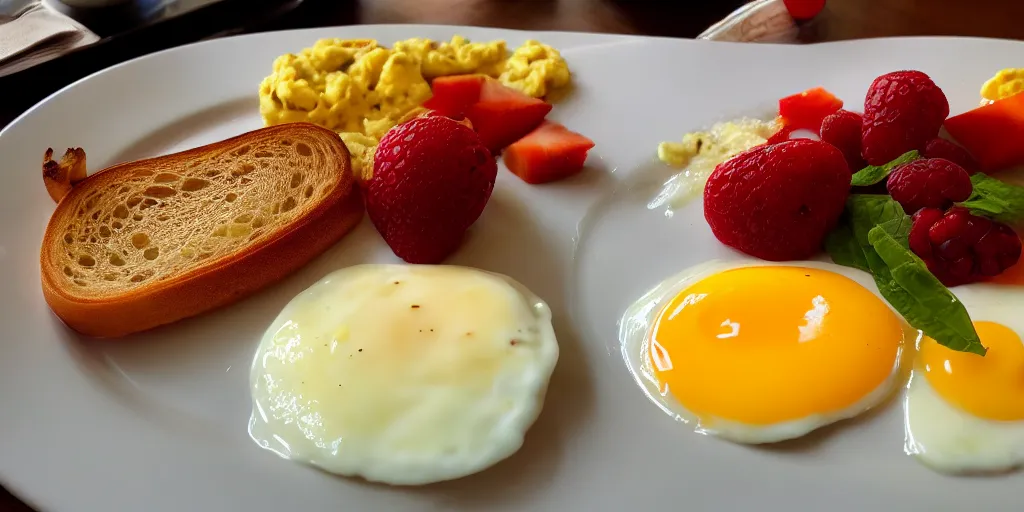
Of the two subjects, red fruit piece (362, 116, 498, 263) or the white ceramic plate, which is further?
red fruit piece (362, 116, 498, 263)

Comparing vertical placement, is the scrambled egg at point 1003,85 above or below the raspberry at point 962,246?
above

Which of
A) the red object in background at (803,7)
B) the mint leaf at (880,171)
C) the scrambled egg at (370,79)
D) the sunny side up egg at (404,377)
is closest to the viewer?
the sunny side up egg at (404,377)

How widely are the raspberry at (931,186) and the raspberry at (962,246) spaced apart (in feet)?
0.14

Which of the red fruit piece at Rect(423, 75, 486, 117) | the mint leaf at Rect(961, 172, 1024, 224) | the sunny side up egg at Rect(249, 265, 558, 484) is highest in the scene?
the red fruit piece at Rect(423, 75, 486, 117)

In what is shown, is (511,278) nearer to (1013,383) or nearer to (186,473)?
(186,473)

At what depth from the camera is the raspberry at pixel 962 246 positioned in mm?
1380

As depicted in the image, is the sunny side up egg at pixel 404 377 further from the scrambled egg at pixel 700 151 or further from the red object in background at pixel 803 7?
the red object in background at pixel 803 7

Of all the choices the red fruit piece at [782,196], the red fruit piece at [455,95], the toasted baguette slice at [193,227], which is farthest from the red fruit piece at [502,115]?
the red fruit piece at [782,196]

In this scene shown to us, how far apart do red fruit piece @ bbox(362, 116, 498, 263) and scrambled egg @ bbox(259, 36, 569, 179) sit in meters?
0.20

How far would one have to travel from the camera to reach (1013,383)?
119 centimetres

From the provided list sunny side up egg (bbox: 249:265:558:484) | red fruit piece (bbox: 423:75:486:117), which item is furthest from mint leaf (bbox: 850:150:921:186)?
red fruit piece (bbox: 423:75:486:117)

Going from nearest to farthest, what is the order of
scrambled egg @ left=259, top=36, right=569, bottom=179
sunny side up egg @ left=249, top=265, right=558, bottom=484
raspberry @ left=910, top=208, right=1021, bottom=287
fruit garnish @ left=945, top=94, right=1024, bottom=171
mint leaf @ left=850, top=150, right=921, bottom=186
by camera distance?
sunny side up egg @ left=249, top=265, right=558, bottom=484 < raspberry @ left=910, top=208, right=1021, bottom=287 < mint leaf @ left=850, top=150, right=921, bottom=186 < fruit garnish @ left=945, top=94, right=1024, bottom=171 < scrambled egg @ left=259, top=36, right=569, bottom=179

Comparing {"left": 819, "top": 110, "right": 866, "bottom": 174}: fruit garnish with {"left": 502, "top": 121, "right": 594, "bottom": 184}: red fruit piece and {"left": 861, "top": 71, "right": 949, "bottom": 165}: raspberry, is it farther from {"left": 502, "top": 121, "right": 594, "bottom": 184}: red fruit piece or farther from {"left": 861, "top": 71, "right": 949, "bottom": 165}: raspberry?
{"left": 502, "top": 121, "right": 594, "bottom": 184}: red fruit piece

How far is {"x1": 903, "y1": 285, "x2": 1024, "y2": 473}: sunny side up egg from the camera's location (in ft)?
3.76
